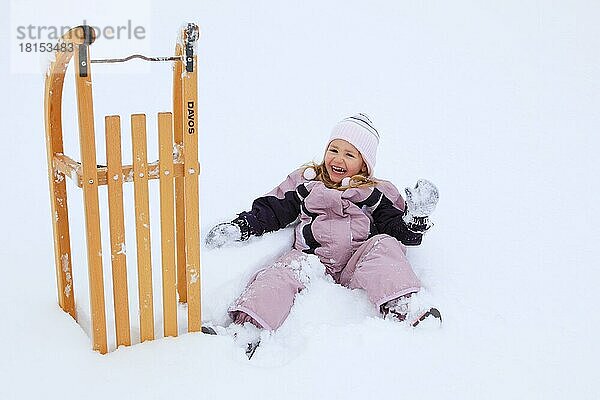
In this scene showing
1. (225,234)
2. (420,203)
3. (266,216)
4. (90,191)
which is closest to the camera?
(90,191)

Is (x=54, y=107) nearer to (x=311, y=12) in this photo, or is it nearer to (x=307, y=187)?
(x=307, y=187)

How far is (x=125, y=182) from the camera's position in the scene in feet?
6.12

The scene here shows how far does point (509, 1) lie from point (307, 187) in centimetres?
443

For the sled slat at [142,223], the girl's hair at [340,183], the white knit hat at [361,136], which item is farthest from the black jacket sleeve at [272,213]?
the sled slat at [142,223]

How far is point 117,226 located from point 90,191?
14 cm

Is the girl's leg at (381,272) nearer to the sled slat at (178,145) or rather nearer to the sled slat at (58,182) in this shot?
the sled slat at (178,145)

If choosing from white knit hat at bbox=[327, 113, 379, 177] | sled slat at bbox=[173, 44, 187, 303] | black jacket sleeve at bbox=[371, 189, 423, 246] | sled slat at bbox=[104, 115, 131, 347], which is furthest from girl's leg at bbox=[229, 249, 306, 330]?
white knit hat at bbox=[327, 113, 379, 177]

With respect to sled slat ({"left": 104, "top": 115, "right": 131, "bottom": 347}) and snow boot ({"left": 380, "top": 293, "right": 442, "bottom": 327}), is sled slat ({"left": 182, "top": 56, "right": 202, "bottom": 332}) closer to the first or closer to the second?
sled slat ({"left": 104, "top": 115, "right": 131, "bottom": 347})

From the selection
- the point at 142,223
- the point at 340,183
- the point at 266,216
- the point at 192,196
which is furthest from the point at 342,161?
the point at 142,223

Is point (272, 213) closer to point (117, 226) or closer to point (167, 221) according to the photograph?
point (167, 221)

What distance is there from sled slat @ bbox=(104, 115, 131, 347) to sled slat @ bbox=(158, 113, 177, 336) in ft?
0.38

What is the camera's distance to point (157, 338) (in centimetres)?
202

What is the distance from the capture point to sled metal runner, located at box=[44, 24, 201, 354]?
177 cm

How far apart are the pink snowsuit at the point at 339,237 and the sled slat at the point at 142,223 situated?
0.29m
